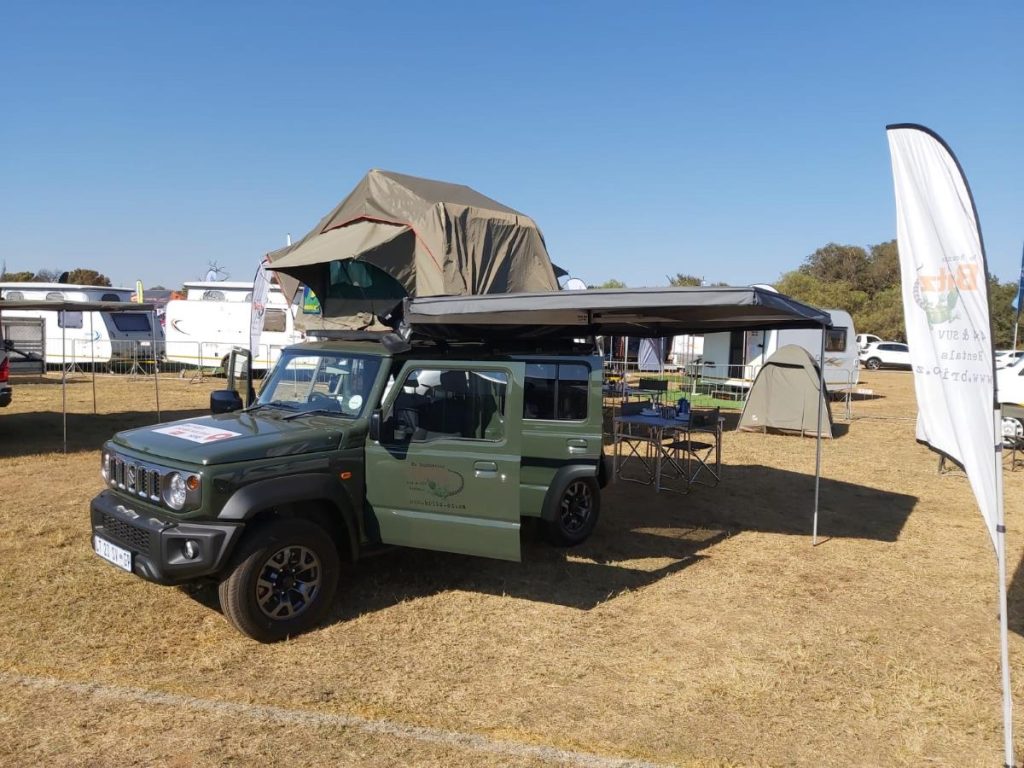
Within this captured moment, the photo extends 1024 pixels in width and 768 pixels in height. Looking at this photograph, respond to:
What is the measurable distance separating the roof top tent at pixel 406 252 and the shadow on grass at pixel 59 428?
4498mm

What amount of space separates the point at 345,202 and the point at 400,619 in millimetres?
6527

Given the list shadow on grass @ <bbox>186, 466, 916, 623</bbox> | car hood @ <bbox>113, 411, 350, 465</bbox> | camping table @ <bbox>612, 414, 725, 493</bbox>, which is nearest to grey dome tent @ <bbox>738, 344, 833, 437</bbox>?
camping table @ <bbox>612, 414, 725, 493</bbox>

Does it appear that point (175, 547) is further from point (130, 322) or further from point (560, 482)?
point (130, 322)

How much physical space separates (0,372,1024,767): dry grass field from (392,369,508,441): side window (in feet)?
4.05

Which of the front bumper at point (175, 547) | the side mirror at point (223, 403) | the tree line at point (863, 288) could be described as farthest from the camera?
the tree line at point (863, 288)

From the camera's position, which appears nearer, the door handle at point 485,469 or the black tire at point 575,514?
the door handle at point 485,469

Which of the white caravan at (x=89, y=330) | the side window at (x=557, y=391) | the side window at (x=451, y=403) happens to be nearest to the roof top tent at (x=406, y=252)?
the side window at (x=557, y=391)

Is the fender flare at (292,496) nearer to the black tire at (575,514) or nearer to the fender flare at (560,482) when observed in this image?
the fender flare at (560,482)

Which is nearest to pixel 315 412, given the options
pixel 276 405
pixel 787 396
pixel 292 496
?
pixel 276 405

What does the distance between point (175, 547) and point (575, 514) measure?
11.2 ft

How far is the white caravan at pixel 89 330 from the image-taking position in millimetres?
21641

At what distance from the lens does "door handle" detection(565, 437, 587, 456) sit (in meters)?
6.20

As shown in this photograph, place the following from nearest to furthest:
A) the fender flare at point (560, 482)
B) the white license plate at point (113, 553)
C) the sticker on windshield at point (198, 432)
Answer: the white license plate at point (113, 553) → the sticker on windshield at point (198, 432) → the fender flare at point (560, 482)

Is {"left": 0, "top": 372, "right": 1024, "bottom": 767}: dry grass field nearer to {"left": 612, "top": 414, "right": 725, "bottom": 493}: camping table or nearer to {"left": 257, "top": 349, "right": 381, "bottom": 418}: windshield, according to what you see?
{"left": 257, "top": 349, "right": 381, "bottom": 418}: windshield
